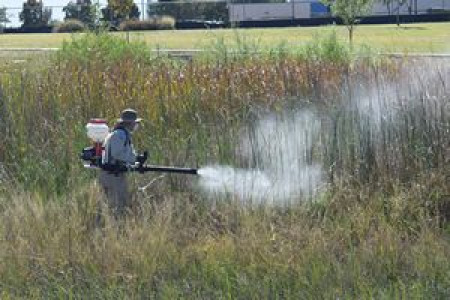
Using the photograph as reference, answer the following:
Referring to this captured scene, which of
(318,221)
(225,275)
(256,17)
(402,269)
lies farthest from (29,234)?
(256,17)

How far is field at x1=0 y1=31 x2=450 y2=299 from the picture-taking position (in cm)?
405

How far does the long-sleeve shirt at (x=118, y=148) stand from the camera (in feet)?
14.5

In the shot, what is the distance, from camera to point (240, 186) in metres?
5.02

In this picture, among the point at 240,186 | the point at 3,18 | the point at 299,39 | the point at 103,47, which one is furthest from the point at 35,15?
the point at 240,186

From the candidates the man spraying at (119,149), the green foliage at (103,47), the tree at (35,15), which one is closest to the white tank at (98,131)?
the man spraying at (119,149)

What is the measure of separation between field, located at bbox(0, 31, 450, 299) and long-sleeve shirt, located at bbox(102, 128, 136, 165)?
0.38 metres

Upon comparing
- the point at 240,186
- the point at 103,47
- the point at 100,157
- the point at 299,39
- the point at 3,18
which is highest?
the point at 3,18

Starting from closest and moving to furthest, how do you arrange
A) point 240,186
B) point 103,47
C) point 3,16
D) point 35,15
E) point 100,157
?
point 100,157 → point 240,186 → point 103,47 → point 3,16 → point 35,15

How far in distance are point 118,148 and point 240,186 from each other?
946 mm

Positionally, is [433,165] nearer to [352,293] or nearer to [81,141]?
[352,293]

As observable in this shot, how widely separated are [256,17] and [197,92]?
60992 millimetres

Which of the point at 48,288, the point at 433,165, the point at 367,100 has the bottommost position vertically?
the point at 48,288

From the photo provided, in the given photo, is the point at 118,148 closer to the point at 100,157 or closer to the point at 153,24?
the point at 100,157

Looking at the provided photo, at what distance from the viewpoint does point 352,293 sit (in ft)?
12.5
